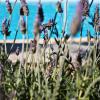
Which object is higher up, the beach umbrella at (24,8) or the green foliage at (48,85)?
the beach umbrella at (24,8)

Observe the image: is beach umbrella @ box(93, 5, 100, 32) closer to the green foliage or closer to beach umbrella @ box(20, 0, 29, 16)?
the green foliage

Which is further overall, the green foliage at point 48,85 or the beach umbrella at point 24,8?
the beach umbrella at point 24,8

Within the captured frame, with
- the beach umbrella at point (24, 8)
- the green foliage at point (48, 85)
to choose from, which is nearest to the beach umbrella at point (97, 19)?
the green foliage at point (48, 85)

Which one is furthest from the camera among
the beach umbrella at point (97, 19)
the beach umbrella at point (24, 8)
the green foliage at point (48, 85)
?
the beach umbrella at point (97, 19)

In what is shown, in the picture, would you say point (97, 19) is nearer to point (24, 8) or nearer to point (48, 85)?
point (24, 8)

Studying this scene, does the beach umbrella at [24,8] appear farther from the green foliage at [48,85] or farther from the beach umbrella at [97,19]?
the beach umbrella at [97,19]

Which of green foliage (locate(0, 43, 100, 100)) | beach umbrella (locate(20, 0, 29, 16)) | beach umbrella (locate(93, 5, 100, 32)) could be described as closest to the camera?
green foliage (locate(0, 43, 100, 100))

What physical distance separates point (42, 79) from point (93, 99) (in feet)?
1.14

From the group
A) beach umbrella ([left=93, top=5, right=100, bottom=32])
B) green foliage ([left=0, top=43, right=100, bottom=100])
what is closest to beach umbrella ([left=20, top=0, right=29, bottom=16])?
green foliage ([left=0, top=43, right=100, bottom=100])

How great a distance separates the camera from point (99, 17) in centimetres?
266

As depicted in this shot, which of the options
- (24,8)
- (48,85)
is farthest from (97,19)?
(48,85)

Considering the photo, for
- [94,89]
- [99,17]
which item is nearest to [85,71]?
Result: [94,89]

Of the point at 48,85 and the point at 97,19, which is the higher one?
the point at 97,19

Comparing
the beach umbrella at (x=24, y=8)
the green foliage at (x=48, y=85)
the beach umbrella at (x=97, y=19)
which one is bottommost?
the green foliage at (x=48, y=85)
